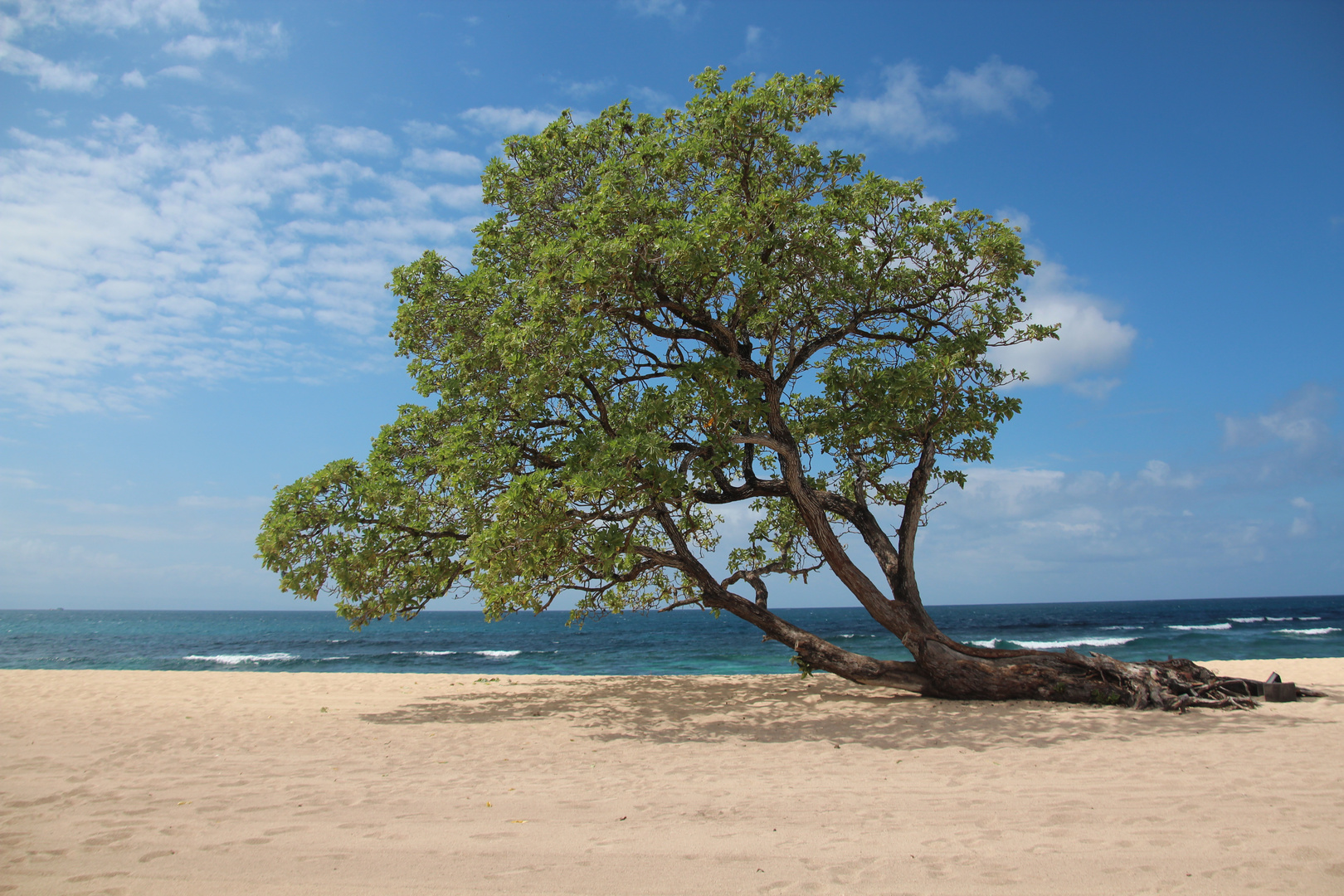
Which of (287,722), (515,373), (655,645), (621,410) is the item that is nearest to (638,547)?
(621,410)

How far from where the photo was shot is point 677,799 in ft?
21.6

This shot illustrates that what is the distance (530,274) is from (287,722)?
793 centimetres

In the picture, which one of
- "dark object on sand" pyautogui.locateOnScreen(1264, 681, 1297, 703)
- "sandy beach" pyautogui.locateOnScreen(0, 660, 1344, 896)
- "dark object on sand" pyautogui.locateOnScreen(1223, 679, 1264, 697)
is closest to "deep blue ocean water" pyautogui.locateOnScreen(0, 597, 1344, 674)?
"dark object on sand" pyautogui.locateOnScreen(1223, 679, 1264, 697)

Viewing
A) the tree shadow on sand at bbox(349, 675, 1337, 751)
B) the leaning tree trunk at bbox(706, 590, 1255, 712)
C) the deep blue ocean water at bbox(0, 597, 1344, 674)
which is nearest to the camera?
A: the tree shadow on sand at bbox(349, 675, 1337, 751)

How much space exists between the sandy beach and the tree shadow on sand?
71 mm

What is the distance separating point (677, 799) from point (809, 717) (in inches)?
196

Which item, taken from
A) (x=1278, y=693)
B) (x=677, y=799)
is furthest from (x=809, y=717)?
(x=1278, y=693)

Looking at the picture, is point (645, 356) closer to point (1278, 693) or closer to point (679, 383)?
point (679, 383)

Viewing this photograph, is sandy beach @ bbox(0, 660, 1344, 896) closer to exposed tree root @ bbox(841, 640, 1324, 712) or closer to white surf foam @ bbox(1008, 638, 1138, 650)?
exposed tree root @ bbox(841, 640, 1324, 712)

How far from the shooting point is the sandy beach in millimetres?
4711

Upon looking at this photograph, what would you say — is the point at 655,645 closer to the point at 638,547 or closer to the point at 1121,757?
the point at 638,547

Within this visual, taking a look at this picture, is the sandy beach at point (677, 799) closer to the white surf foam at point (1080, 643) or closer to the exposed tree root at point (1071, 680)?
the exposed tree root at point (1071, 680)

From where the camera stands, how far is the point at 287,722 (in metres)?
11.1

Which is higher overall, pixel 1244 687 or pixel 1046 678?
pixel 1046 678
